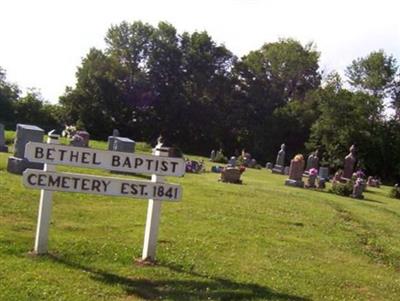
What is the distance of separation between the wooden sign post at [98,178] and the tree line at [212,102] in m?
43.3

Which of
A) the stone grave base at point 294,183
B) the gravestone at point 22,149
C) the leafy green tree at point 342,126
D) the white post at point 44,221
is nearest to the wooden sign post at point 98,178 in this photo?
the white post at point 44,221

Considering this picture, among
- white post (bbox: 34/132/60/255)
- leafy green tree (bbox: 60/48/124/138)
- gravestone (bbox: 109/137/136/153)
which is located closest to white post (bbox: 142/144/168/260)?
white post (bbox: 34/132/60/255)

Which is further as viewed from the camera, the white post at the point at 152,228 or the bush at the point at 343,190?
the bush at the point at 343,190

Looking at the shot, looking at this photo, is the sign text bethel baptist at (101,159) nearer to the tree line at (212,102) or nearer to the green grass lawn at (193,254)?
the green grass lawn at (193,254)

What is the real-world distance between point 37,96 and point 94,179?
54.5 metres

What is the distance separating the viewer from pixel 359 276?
9.96 metres

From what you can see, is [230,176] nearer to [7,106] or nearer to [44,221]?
[44,221]

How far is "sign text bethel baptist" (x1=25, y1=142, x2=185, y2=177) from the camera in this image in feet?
27.7

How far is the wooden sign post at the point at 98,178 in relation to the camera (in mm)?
8453

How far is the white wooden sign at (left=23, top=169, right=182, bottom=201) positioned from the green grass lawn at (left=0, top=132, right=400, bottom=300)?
96 cm

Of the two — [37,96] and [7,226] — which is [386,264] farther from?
[37,96]

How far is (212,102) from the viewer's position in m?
60.6

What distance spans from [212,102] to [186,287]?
53135 mm

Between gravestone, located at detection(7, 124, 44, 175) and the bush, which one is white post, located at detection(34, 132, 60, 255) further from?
the bush
